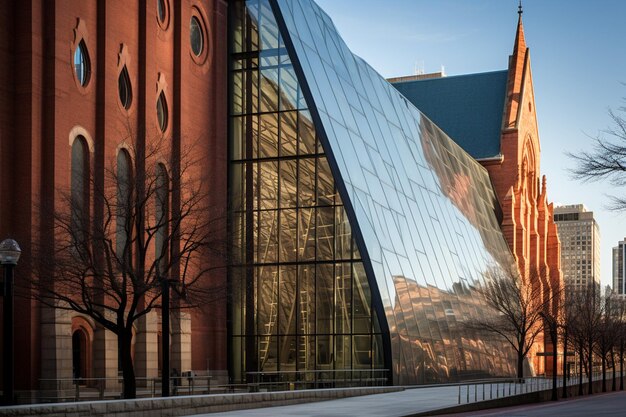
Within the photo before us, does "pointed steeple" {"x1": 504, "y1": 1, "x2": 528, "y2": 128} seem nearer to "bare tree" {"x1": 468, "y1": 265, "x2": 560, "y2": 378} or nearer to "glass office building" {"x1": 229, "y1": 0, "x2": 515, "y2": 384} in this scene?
"bare tree" {"x1": 468, "y1": 265, "x2": 560, "y2": 378}

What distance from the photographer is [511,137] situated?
8094 centimetres

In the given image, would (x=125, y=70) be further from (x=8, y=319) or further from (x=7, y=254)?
(x=8, y=319)

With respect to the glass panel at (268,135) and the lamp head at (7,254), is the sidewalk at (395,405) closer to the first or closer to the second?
the lamp head at (7,254)

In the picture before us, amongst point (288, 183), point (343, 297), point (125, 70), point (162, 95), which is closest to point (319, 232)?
point (288, 183)

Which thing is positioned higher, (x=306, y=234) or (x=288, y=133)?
(x=288, y=133)

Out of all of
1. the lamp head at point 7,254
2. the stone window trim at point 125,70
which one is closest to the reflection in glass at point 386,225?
the stone window trim at point 125,70

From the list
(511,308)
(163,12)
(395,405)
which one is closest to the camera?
(395,405)

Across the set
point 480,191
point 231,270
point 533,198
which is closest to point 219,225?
point 231,270

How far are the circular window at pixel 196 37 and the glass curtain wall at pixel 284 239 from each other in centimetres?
206

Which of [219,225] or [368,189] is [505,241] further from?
[219,225]

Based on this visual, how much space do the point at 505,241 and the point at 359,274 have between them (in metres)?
36.3

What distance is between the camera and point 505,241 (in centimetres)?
7619

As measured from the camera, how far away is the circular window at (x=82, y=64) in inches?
1463

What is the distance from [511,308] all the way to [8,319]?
45.5 metres
